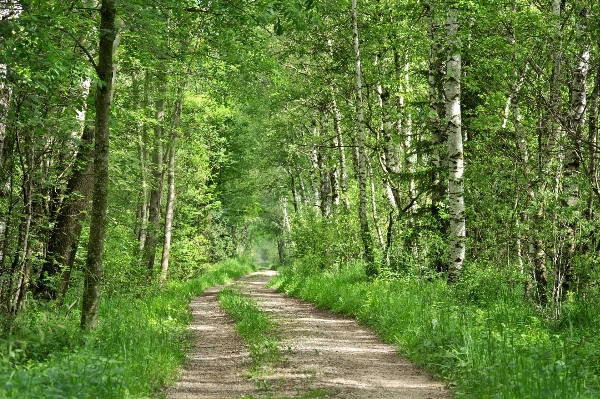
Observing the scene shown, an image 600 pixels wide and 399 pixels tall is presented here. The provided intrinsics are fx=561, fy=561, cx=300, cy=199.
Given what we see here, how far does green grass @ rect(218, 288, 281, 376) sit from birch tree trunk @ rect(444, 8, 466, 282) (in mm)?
3893

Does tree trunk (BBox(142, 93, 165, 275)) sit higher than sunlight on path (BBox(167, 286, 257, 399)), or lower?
higher

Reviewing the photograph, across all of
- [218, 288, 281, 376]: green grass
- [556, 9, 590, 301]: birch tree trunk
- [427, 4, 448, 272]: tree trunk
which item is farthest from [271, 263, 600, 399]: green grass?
[218, 288, 281, 376]: green grass

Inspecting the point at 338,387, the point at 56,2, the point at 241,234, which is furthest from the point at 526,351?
the point at 241,234

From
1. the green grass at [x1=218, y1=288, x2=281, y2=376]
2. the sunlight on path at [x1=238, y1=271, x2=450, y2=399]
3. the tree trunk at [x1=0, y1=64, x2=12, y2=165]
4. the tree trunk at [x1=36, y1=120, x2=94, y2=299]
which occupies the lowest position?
the sunlight on path at [x1=238, y1=271, x2=450, y2=399]

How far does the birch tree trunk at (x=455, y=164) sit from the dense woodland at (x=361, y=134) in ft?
0.09

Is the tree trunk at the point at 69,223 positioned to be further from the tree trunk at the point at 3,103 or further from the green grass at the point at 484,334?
the green grass at the point at 484,334

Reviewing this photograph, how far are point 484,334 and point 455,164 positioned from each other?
15.6ft

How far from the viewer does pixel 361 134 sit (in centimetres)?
1457

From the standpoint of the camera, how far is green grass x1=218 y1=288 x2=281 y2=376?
756 cm

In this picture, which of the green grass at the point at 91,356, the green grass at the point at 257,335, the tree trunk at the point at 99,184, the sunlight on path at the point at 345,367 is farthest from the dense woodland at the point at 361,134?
the green grass at the point at 257,335

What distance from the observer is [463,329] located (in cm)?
757

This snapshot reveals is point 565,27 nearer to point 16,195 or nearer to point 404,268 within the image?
point 404,268

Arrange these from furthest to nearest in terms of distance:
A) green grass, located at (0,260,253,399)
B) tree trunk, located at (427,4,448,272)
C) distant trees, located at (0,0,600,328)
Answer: tree trunk, located at (427,4,448,272) → distant trees, located at (0,0,600,328) → green grass, located at (0,260,253,399)

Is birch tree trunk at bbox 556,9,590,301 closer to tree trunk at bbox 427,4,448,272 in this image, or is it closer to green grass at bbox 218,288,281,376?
tree trunk at bbox 427,4,448,272
